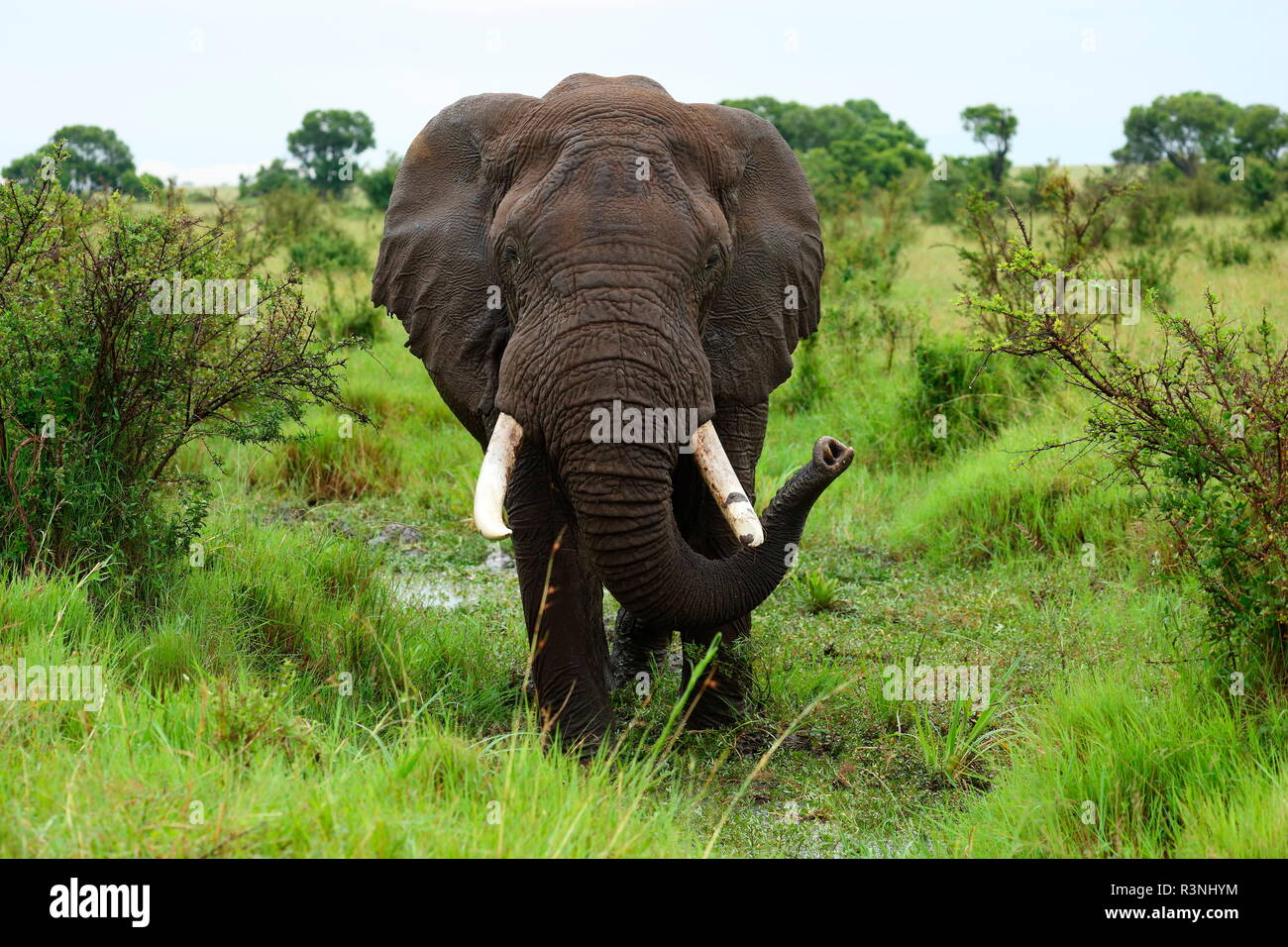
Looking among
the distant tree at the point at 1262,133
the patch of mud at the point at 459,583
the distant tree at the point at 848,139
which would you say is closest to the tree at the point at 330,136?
the distant tree at the point at 848,139

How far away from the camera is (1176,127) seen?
60.5 metres

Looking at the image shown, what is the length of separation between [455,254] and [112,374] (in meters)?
1.89

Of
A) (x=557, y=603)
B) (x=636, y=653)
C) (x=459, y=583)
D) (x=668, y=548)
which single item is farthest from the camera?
(x=459, y=583)

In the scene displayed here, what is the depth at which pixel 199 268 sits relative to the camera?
661cm

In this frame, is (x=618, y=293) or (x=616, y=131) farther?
(x=616, y=131)

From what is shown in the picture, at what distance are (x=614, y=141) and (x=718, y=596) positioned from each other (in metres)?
1.77

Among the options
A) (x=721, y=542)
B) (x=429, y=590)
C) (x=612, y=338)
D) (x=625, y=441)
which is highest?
(x=612, y=338)

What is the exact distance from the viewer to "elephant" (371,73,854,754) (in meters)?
4.66

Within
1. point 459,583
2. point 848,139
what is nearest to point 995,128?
point 848,139

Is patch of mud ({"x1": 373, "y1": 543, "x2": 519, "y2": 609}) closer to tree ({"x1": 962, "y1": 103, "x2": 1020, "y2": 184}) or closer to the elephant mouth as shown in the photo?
the elephant mouth

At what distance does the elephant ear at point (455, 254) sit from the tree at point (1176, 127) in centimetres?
5645

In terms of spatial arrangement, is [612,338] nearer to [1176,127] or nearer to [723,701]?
[723,701]
